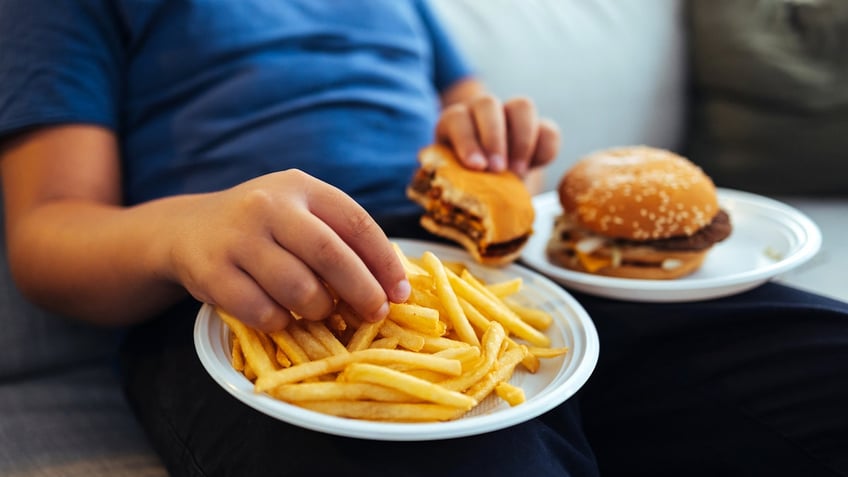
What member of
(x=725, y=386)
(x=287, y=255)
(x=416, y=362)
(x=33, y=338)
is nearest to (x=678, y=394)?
(x=725, y=386)

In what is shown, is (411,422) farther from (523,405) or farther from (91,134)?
(91,134)

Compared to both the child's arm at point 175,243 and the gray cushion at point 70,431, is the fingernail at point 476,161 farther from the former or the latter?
the gray cushion at point 70,431

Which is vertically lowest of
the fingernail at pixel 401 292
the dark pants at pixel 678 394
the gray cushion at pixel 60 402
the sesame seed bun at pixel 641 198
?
the gray cushion at pixel 60 402

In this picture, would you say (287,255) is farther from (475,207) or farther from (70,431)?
(70,431)

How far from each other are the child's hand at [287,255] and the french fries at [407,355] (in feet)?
0.14

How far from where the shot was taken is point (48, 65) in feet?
4.10

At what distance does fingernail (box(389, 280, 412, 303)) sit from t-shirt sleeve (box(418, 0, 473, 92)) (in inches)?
42.4

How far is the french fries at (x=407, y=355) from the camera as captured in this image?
85cm

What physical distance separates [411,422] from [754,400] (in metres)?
0.66

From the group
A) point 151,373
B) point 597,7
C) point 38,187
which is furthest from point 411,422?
point 597,7

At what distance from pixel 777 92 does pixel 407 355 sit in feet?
5.95

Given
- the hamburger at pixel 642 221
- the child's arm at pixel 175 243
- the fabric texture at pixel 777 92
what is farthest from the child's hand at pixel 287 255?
the fabric texture at pixel 777 92

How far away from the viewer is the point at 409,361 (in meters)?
0.88

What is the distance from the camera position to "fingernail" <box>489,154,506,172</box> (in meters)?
1.39
